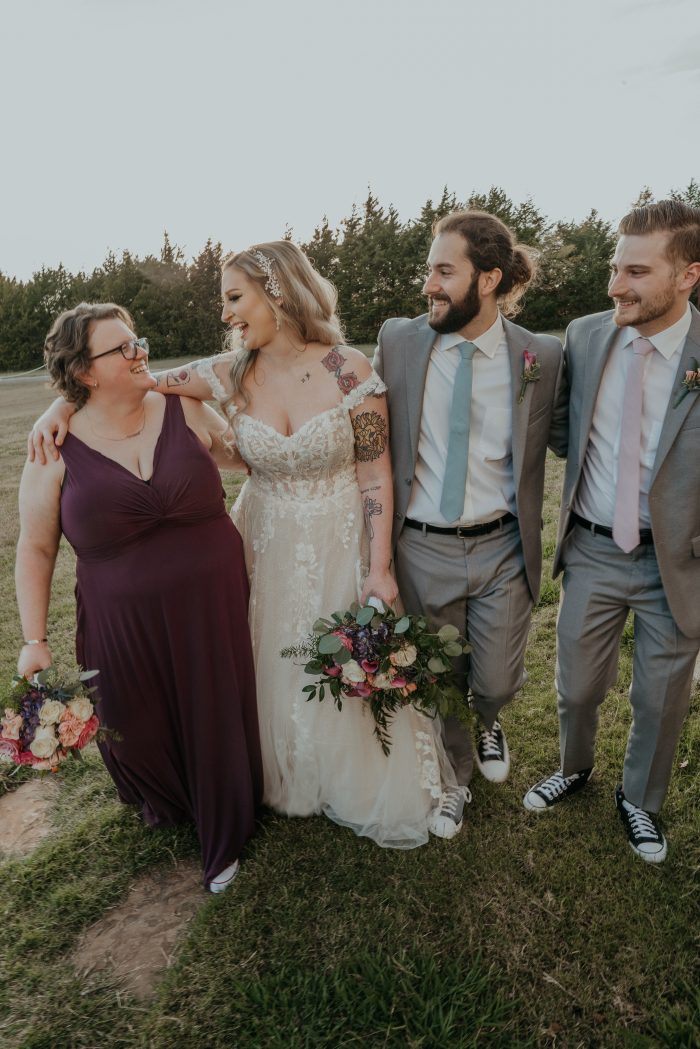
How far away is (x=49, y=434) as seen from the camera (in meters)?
2.82

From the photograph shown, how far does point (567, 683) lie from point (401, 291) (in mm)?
31831

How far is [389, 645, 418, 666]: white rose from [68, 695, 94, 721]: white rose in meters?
1.19

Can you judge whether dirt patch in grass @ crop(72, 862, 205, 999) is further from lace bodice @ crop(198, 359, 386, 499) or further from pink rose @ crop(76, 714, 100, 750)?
lace bodice @ crop(198, 359, 386, 499)

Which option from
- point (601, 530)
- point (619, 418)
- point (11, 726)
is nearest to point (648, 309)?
point (619, 418)

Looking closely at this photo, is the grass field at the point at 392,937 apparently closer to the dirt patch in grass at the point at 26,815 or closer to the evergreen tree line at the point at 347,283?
the dirt patch in grass at the point at 26,815

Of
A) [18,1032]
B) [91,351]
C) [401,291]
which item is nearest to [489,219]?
[91,351]

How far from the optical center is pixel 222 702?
3146mm

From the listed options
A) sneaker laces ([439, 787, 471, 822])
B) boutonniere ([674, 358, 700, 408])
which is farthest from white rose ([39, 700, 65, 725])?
boutonniere ([674, 358, 700, 408])

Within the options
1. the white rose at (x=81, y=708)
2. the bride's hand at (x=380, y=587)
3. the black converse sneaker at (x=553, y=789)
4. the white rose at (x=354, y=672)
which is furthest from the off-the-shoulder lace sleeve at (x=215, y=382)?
the black converse sneaker at (x=553, y=789)

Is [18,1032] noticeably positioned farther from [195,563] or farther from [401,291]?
[401,291]

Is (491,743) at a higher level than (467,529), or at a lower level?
lower

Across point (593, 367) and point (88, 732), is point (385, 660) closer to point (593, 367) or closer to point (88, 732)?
point (88, 732)

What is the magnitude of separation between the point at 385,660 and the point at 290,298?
163 cm

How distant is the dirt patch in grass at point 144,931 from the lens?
2805mm
